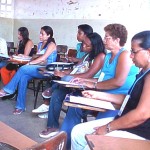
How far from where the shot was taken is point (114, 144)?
106cm

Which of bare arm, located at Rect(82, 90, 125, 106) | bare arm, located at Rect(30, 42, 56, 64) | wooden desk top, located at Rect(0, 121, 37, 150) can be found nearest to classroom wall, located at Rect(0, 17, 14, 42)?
bare arm, located at Rect(30, 42, 56, 64)

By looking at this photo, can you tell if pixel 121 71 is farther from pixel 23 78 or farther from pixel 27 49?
pixel 27 49

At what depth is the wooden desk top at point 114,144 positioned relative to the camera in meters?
1.02

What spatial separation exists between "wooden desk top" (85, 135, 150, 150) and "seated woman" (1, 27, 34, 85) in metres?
3.14

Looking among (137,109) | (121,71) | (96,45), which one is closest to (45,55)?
(96,45)

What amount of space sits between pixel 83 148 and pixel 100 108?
0.89ft

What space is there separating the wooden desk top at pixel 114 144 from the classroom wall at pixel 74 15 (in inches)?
123

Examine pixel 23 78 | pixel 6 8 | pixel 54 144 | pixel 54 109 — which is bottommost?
pixel 54 109

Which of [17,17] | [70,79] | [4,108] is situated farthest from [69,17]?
[70,79]

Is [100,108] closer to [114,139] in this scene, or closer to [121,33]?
[114,139]

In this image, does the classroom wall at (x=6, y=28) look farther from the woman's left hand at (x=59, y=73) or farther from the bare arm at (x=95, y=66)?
the bare arm at (x=95, y=66)

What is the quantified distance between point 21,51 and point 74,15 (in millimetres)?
1553

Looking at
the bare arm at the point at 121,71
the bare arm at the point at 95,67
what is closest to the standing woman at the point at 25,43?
the bare arm at the point at 95,67

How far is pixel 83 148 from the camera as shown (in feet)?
5.06
